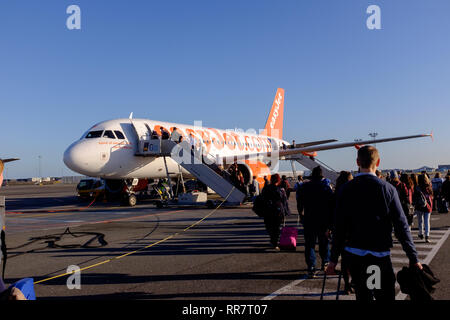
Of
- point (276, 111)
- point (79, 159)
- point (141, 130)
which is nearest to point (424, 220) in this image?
point (79, 159)

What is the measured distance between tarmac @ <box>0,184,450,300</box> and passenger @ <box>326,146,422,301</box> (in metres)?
1.80

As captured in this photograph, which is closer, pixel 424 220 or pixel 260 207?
pixel 260 207

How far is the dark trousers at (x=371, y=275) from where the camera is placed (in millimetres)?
3287

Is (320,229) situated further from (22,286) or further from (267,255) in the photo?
(22,286)

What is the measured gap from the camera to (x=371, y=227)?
3406 mm

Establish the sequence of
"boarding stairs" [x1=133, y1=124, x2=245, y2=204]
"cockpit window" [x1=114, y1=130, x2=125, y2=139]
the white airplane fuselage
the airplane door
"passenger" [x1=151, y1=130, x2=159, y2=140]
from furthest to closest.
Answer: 1. "passenger" [x1=151, y1=130, x2=159, y2=140]
2. the airplane door
3. "cockpit window" [x1=114, y1=130, x2=125, y2=139]
4. "boarding stairs" [x1=133, y1=124, x2=245, y2=204]
5. the white airplane fuselage

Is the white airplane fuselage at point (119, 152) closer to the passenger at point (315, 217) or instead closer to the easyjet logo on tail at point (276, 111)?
the passenger at point (315, 217)

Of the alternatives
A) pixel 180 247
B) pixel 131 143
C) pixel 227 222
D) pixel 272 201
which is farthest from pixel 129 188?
pixel 272 201

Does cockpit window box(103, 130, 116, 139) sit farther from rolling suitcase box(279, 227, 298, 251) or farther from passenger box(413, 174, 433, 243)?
passenger box(413, 174, 433, 243)

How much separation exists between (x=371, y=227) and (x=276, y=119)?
35.9m

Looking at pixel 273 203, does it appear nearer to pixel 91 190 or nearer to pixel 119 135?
pixel 119 135

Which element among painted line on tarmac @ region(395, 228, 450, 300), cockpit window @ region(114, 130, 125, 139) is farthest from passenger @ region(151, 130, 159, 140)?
painted line on tarmac @ region(395, 228, 450, 300)

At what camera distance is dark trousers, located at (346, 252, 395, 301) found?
329 cm

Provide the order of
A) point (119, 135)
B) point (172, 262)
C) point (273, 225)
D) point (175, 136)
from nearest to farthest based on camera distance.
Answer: point (172, 262) → point (273, 225) → point (119, 135) → point (175, 136)
